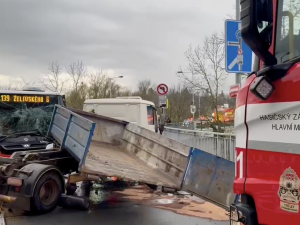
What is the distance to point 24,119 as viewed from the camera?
8539mm

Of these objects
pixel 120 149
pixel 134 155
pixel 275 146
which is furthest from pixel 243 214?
pixel 120 149

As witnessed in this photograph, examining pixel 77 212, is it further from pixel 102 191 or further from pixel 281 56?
pixel 281 56

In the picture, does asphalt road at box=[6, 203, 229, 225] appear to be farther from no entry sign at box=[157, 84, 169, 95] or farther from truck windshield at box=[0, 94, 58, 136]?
no entry sign at box=[157, 84, 169, 95]

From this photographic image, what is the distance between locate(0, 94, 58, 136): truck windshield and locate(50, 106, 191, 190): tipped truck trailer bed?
577 mm

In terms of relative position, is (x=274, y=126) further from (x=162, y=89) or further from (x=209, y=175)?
(x=162, y=89)

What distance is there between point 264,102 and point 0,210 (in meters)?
5.85

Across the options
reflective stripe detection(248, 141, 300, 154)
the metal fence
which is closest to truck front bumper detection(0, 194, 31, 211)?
reflective stripe detection(248, 141, 300, 154)

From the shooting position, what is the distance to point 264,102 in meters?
2.35

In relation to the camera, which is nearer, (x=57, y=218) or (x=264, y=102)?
(x=264, y=102)

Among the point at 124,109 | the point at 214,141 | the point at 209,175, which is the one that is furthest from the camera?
the point at 124,109

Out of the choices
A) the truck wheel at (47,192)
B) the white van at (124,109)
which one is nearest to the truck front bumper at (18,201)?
the truck wheel at (47,192)

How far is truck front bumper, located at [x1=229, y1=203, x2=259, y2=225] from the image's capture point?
244 cm

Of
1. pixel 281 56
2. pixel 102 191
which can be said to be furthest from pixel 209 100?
pixel 281 56

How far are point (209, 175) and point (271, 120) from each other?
378cm
